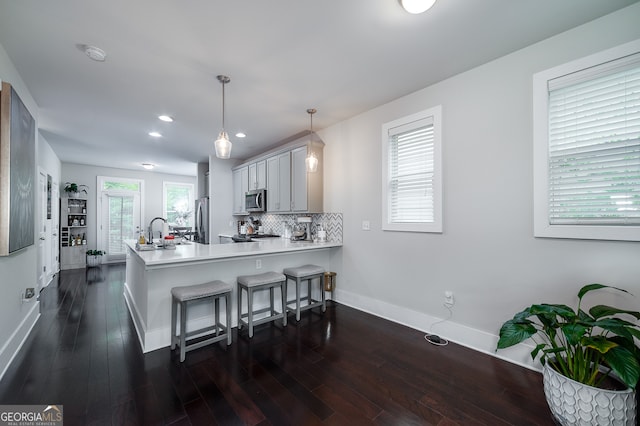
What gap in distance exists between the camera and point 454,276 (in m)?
2.65

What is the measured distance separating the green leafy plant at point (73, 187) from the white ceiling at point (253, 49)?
3.56 metres

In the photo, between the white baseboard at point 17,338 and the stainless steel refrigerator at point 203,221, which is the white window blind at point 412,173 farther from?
the stainless steel refrigerator at point 203,221

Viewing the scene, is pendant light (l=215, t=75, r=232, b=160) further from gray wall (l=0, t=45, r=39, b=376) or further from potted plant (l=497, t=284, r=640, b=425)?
potted plant (l=497, t=284, r=640, b=425)

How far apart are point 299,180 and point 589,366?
3.58 metres

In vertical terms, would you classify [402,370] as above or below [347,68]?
below

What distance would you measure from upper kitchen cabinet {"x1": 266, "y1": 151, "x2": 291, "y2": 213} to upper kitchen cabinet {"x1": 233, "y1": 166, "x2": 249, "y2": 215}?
928mm

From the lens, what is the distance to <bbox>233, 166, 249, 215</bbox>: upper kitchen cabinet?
558 centimetres

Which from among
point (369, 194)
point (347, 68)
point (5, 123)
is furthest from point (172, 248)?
point (347, 68)

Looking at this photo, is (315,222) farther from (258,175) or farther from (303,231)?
(258,175)

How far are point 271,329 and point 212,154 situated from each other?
4.20 metres

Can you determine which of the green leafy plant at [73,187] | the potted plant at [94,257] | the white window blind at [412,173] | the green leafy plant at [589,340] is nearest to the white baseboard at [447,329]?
the green leafy plant at [589,340]

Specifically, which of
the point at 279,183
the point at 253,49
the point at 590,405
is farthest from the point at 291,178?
the point at 590,405

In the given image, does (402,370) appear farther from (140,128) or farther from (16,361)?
(140,128)

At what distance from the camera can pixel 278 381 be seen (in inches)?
78.7
